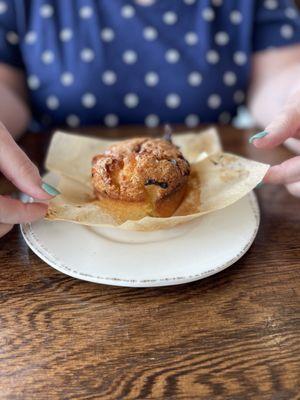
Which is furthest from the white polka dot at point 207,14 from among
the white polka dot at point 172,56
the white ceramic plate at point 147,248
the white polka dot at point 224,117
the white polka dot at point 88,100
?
the white ceramic plate at point 147,248

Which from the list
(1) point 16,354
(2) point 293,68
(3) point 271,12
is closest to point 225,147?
(2) point 293,68

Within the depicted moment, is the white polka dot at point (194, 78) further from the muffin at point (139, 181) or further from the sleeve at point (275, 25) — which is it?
the muffin at point (139, 181)

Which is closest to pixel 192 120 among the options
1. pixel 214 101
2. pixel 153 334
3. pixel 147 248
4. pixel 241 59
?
pixel 214 101

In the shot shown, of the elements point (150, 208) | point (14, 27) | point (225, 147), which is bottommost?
point (225, 147)

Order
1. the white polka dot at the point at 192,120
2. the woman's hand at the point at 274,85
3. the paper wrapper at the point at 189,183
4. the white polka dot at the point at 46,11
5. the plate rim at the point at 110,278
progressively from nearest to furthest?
the plate rim at the point at 110,278 < the paper wrapper at the point at 189,183 < the woman's hand at the point at 274,85 < the white polka dot at the point at 46,11 < the white polka dot at the point at 192,120

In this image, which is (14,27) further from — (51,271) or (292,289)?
(292,289)

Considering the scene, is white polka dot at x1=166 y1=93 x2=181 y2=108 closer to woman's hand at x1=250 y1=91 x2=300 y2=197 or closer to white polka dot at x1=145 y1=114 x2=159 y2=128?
white polka dot at x1=145 y1=114 x2=159 y2=128

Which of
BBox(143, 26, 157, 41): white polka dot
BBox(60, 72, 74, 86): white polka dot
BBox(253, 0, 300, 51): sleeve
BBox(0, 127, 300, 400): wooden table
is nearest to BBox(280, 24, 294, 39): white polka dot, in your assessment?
BBox(253, 0, 300, 51): sleeve
